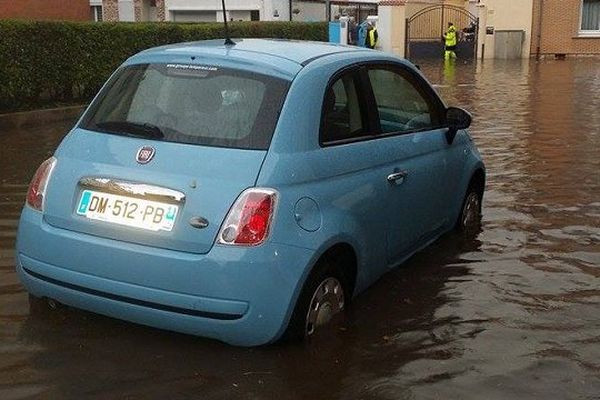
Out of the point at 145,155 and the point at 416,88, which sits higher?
the point at 416,88

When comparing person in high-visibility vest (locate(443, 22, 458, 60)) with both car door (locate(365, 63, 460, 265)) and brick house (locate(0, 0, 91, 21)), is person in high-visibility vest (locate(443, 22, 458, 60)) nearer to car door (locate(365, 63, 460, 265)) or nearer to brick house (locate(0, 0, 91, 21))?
brick house (locate(0, 0, 91, 21))

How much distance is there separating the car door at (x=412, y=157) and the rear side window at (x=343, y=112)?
0.58 ft

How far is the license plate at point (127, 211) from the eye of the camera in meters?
3.94

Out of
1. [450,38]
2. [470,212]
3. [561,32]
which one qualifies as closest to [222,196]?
[470,212]

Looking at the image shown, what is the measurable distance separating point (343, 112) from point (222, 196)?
1.08 m

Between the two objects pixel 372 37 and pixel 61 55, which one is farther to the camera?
pixel 372 37

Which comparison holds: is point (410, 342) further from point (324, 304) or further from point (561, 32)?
point (561, 32)

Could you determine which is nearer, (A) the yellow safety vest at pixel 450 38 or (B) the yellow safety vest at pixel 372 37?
(A) the yellow safety vest at pixel 450 38

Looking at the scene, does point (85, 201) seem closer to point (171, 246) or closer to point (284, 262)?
point (171, 246)

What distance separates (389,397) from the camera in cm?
385

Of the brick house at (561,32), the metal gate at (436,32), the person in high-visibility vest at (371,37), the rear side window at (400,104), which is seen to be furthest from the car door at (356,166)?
the brick house at (561,32)

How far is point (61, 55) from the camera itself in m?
15.1

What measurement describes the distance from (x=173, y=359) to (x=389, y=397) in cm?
110

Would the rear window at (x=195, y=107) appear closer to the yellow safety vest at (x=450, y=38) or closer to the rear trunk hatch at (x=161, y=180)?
the rear trunk hatch at (x=161, y=180)
